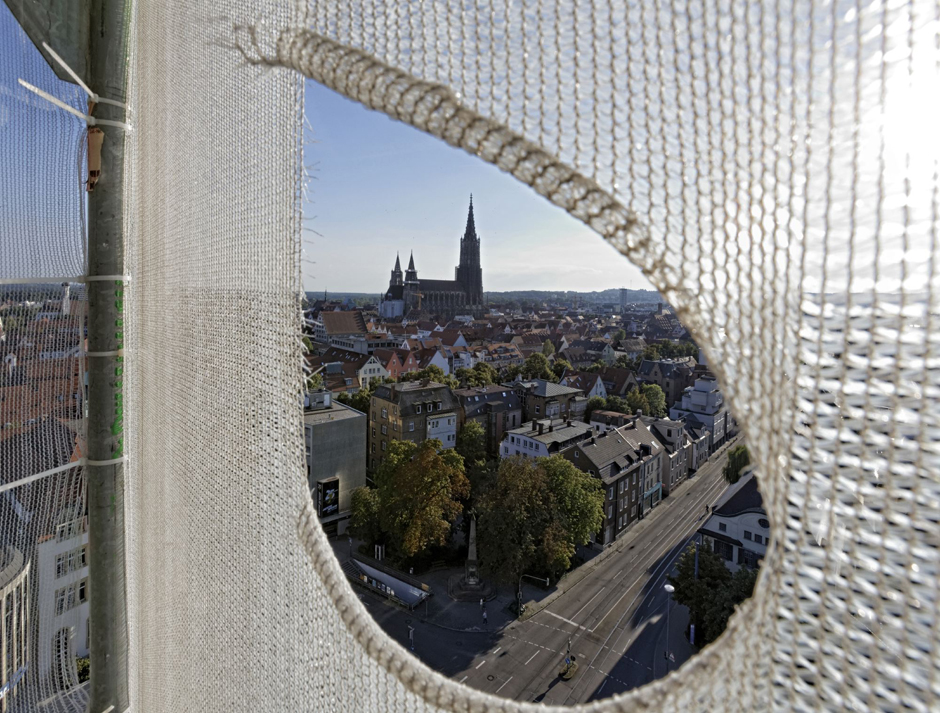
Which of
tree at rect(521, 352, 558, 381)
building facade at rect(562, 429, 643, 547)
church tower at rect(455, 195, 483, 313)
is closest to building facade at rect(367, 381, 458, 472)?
building facade at rect(562, 429, 643, 547)

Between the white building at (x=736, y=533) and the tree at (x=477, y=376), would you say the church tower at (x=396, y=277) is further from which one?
the white building at (x=736, y=533)

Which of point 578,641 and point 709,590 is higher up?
point 709,590

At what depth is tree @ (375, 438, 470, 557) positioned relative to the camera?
717 centimetres

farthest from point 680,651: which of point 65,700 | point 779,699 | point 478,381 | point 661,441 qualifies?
point 478,381

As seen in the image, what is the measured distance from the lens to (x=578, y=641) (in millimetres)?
6312

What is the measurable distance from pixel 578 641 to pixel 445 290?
28.9m

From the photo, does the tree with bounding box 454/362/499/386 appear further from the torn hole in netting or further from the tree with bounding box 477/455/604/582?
the tree with bounding box 477/455/604/582

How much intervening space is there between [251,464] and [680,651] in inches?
261

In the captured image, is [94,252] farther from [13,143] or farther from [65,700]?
[65,700]

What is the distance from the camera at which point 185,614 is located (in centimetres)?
71

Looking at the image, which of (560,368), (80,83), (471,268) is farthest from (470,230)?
(80,83)

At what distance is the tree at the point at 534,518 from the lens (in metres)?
6.64

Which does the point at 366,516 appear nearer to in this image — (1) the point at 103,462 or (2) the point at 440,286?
(1) the point at 103,462

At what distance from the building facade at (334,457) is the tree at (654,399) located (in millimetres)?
Answer: 7807
